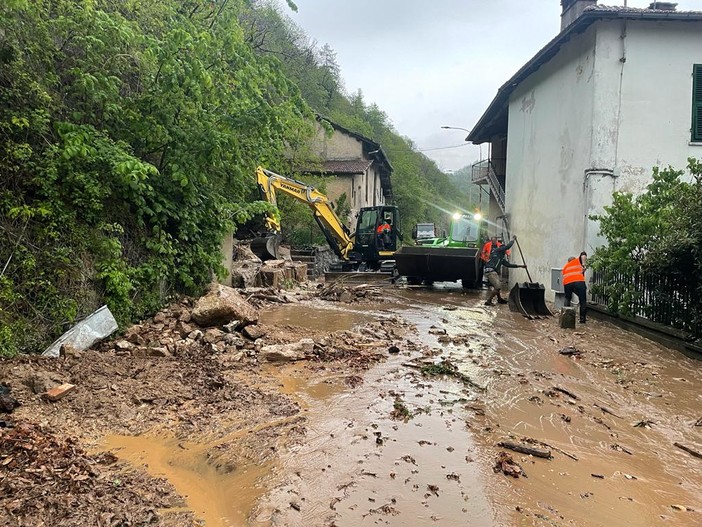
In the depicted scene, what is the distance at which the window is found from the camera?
42.0ft

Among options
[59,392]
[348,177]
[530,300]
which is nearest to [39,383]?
[59,392]

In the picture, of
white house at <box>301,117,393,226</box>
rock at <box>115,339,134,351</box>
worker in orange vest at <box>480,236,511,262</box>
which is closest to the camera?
rock at <box>115,339,134,351</box>

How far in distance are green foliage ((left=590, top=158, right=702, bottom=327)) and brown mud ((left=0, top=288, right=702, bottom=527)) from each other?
1691mm

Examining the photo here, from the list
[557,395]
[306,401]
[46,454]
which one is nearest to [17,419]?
[46,454]

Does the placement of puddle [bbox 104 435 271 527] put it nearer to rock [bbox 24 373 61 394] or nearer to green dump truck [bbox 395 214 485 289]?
rock [bbox 24 373 61 394]

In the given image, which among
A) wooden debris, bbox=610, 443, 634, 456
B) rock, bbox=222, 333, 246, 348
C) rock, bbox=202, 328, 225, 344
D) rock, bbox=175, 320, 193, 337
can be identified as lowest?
wooden debris, bbox=610, 443, 634, 456

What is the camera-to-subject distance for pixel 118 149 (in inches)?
289

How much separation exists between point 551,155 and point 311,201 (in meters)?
8.83

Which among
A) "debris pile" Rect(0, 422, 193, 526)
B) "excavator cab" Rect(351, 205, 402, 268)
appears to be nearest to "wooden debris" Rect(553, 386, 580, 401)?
"debris pile" Rect(0, 422, 193, 526)

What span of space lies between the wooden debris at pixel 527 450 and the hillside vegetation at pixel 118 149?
567 cm

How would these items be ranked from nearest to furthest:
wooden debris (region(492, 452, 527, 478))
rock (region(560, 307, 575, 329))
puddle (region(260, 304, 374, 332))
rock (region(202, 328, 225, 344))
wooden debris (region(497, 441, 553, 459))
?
1. wooden debris (region(492, 452, 527, 478))
2. wooden debris (region(497, 441, 553, 459))
3. rock (region(202, 328, 225, 344))
4. puddle (region(260, 304, 374, 332))
5. rock (region(560, 307, 575, 329))

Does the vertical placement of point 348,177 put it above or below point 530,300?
above

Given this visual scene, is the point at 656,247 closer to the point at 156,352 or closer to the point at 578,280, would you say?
the point at 578,280

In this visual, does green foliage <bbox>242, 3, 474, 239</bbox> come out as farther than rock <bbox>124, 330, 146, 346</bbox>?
Yes
